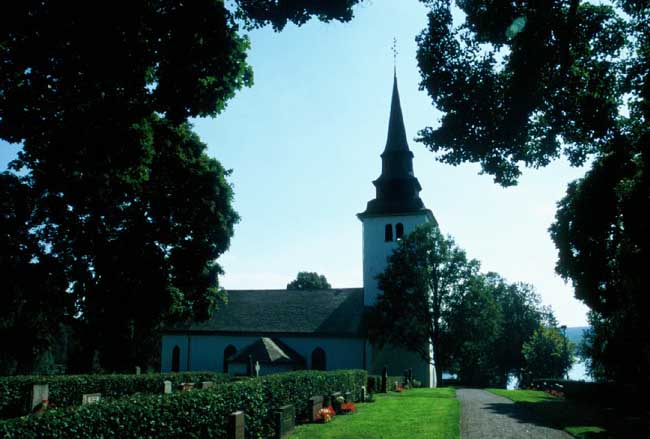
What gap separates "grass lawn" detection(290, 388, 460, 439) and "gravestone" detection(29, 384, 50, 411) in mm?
10021

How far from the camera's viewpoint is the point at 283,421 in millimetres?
14812

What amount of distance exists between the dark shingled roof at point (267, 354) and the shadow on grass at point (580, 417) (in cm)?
1737

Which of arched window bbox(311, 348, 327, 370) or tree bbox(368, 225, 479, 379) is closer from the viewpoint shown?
tree bbox(368, 225, 479, 379)

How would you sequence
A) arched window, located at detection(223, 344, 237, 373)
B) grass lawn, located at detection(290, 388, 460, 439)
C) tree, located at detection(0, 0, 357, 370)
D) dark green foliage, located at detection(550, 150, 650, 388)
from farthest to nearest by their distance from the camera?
arched window, located at detection(223, 344, 237, 373) < dark green foliage, located at detection(550, 150, 650, 388) < grass lawn, located at detection(290, 388, 460, 439) < tree, located at detection(0, 0, 357, 370)

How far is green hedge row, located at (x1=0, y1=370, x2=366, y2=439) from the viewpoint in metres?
8.91

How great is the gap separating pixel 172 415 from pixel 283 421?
168 inches

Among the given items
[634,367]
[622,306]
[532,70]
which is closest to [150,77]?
[532,70]

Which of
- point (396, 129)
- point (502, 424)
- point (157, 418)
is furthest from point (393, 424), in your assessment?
point (396, 129)

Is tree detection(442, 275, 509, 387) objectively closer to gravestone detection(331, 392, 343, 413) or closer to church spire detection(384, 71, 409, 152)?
church spire detection(384, 71, 409, 152)

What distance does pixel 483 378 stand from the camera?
63000 mm

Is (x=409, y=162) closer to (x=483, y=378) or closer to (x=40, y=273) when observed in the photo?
(x=40, y=273)

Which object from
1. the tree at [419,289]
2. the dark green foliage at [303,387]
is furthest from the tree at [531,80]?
the tree at [419,289]

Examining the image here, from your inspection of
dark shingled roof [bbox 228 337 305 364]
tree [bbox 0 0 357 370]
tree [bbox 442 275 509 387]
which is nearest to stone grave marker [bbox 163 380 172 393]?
dark shingled roof [bbox 228 337 305 364]

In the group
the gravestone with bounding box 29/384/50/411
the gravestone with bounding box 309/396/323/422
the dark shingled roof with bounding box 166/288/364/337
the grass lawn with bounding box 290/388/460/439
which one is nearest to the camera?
the grass lawn with bounding box 290/388/460/439
